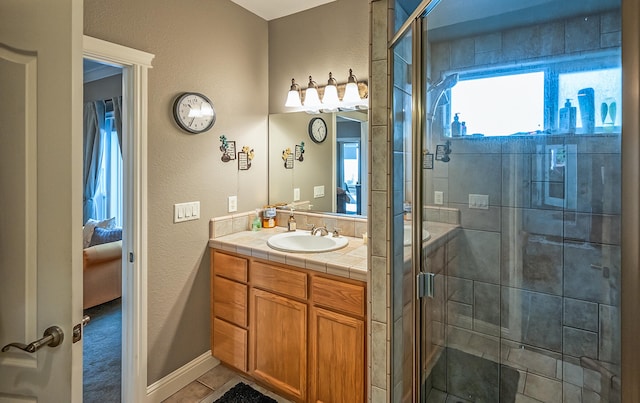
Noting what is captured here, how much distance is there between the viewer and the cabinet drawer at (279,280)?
1912mm

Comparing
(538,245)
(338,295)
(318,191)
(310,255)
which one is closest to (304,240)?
(318,191)

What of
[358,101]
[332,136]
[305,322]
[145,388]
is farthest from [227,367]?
[358,101]

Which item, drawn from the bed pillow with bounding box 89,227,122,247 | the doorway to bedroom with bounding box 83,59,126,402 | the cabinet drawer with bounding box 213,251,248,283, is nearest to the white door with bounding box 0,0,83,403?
the doorway to bedroom with bounding box 83,59,126,402

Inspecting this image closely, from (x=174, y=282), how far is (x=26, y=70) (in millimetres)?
1519

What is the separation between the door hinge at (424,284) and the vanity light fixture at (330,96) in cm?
124

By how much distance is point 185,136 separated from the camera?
2.17 m

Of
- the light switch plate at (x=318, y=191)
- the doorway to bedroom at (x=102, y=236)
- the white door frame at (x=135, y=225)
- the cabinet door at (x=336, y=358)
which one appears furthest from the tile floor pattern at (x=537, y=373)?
the doorway to bedroom at (x=102, y=236)

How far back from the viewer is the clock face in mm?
2100

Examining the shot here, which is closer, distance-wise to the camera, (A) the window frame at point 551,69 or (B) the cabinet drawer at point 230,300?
(A) the window frame at point 551,69

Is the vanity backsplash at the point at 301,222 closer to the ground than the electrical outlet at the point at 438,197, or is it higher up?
closer to the ground

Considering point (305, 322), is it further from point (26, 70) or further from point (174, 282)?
point (26, 70)

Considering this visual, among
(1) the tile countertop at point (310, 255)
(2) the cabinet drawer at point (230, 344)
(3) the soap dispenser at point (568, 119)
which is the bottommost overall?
(2) the cabinet drawer at point (230, 344)

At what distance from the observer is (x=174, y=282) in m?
2.16

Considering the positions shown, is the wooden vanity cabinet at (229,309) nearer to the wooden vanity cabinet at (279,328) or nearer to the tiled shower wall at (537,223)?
the wooden vanity cabinet at (279,328)
